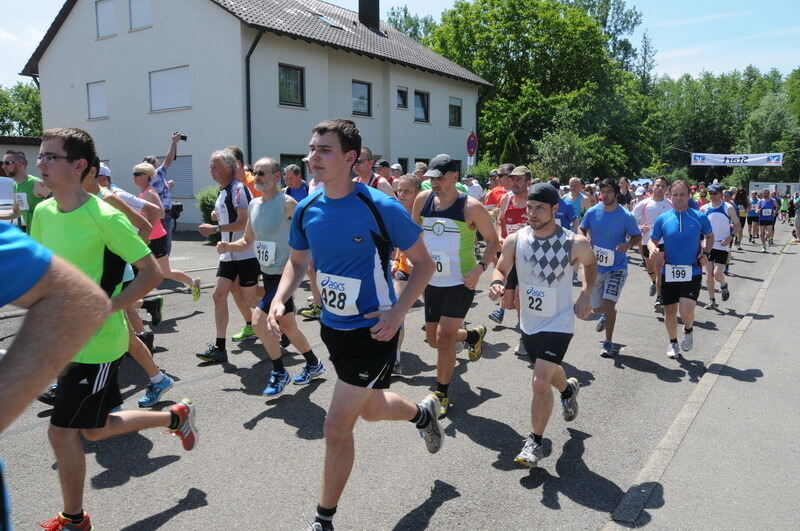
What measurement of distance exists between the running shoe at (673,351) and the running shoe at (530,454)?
135 inches

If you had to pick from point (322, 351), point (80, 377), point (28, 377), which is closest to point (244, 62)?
point (322, 351)

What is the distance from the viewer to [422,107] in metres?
29.1

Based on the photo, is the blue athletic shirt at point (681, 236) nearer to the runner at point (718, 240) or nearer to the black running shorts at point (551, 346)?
the black running shorts at point (551, 346)

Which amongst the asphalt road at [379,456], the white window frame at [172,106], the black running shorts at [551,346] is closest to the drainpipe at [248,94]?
the white window frame at [172,106]

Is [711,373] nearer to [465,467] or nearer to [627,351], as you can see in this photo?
[627,351]

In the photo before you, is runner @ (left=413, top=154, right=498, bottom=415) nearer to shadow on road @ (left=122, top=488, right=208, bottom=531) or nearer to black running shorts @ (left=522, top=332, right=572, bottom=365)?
black running shorts @ (left=522, top=332, right=572, bottom=365)

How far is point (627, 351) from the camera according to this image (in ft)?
22.9

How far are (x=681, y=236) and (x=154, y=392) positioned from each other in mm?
5666

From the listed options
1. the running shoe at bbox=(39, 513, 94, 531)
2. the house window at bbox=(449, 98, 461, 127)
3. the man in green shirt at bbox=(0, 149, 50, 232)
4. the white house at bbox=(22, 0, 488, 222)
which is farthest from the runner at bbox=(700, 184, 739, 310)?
the house window at bbox=(449, 98, 461, 127)

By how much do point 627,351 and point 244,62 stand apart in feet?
56.6

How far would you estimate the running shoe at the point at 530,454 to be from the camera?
3855 millimetres

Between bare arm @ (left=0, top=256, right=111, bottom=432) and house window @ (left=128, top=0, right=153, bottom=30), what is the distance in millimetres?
24506

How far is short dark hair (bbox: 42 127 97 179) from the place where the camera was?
3051mm

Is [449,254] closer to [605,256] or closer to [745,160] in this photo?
[605,256]
